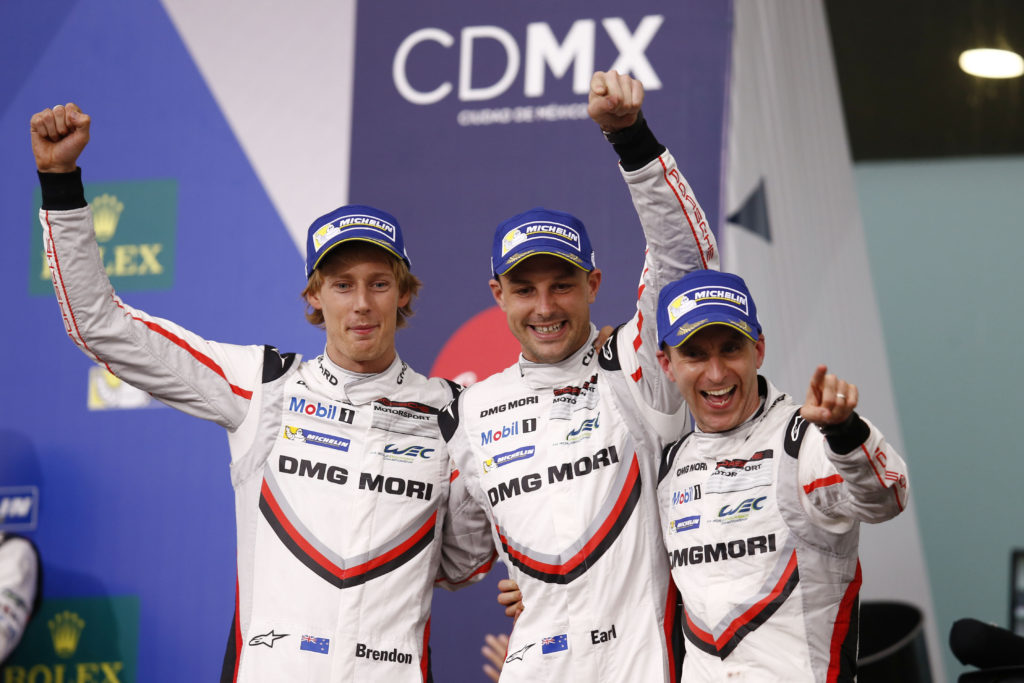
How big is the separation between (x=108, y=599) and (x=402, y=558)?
1.55 m

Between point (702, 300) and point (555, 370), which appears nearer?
point (702, 300)

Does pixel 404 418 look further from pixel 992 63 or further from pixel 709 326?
pixel 992 63

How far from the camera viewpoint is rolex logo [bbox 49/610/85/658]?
10.9 ft

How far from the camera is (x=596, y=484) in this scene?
6.57 feet

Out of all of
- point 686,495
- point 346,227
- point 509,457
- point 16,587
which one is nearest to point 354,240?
point 346,227

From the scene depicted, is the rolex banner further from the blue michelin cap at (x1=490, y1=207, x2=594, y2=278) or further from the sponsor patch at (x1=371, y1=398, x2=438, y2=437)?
the blue michelin cap at (x1=490, y1=207, x2=594, y2=278)

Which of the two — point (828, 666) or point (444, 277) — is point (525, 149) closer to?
A: point (444, 277)

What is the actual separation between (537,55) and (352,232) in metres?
1.29

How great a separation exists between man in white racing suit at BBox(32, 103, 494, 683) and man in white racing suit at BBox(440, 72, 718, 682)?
6.0 inches

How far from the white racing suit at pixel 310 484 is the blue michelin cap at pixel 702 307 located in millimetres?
573

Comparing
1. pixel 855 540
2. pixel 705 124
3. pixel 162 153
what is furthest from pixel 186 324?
pixel 855 540

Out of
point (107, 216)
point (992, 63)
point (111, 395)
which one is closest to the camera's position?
point (111, 395)

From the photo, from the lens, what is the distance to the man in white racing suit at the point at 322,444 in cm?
208

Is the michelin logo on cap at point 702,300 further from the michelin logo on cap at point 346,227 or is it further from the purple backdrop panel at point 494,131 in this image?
the purple backdrop panel at point 494,131
